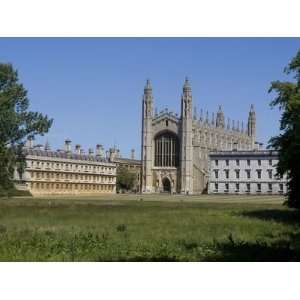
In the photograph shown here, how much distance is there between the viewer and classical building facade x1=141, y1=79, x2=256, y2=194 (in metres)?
123

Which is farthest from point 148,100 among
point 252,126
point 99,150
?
point 252,126

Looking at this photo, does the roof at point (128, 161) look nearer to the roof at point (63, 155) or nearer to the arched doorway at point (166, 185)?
the roof at point (63, 155)

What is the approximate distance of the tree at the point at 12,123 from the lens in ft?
160

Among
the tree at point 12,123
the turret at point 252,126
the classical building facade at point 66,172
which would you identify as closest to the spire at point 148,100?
the classical building facade at point 66,172

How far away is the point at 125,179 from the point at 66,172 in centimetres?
2015

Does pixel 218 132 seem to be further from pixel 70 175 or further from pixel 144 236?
pixel 144 236

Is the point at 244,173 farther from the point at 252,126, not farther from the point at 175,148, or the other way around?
the point at 252,126

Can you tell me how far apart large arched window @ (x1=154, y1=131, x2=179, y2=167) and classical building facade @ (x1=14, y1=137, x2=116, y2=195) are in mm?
13181

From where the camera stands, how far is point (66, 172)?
11812 centimetres

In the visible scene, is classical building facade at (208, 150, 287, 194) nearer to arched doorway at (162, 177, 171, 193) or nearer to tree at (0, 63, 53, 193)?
arched doorway at (162, 177, 171, 193)

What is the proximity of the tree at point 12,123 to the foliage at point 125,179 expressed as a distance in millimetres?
82061

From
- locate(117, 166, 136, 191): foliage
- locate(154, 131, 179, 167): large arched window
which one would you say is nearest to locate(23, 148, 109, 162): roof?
locate(117, 166, 136, 191): foliage

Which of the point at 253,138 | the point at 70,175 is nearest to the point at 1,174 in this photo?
the point at 70,175

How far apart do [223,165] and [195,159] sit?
6.84m
